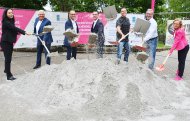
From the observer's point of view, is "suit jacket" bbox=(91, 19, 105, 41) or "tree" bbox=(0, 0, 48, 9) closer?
"suit jacket" bbox=(91, 19, 105, 41)

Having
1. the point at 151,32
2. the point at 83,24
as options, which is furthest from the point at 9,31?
the point at 83,24

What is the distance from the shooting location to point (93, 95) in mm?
7520

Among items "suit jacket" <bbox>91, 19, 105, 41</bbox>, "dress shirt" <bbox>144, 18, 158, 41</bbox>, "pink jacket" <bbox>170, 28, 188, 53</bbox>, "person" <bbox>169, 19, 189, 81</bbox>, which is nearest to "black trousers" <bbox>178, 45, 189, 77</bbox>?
"person" <bbox>169, 19, 189, 81</bbox>

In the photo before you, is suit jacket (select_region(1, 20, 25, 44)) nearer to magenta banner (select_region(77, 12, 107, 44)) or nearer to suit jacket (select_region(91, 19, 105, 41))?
suit jacket (select_region(91, 19, 105, 41))

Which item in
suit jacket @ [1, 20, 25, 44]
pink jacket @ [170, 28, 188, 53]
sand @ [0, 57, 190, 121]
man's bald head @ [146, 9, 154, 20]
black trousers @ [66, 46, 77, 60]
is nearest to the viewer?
sand @ [0, 57, 190, 121]

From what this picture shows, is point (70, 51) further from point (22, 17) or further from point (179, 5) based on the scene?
point (179, 5)

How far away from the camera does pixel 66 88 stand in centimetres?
784

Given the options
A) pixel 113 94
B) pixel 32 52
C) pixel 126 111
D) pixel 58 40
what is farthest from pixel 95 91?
pixel 32 52

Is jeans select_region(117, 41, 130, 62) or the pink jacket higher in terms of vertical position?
the pink jacket

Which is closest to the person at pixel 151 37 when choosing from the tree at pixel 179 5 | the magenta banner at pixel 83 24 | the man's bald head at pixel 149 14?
the man's bald head at pixel 149 14

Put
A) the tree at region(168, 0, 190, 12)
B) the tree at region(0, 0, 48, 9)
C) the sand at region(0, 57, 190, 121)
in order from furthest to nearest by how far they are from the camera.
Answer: the tree at region(168, 0, 190, 12)
the tree at region(0, 0, 48, 9)
the sand at region(0, 57, 190, 121)

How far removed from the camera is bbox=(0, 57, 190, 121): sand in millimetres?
6879

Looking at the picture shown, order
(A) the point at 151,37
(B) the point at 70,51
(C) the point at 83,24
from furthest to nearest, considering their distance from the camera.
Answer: (C) the point at 83,24 → (B) the point at 70,51 → (A) the point at 151,37

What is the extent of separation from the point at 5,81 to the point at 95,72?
8.13ft
